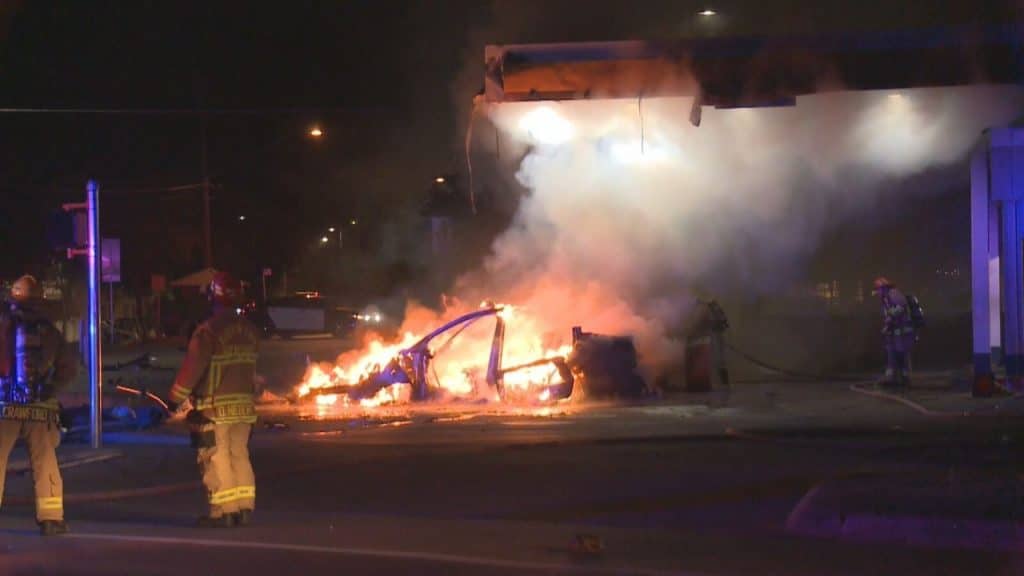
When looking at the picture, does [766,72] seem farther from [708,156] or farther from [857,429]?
[708,156]

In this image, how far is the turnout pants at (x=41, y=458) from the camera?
7.90 m

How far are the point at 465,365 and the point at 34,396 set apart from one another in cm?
1057

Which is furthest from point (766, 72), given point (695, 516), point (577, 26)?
point (577, 26)

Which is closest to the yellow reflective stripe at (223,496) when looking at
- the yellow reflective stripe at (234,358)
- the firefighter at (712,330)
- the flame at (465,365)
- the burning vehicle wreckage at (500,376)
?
the yellow reflective stripe at (234,358)

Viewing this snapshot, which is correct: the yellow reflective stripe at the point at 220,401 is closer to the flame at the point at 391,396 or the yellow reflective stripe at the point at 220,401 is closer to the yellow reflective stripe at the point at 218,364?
the yellow reflective stripe at the point at 218,364

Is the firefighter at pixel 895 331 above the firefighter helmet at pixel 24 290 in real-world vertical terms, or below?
below

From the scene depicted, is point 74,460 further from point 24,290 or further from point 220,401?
point 220,401

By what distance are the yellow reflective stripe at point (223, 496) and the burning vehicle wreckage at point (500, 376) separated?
9.21 meters

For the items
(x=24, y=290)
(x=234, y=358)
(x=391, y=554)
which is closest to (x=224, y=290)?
(x=234, y=358)

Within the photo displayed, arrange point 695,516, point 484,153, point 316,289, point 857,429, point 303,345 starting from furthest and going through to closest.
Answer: point 316,289, point 303,345, point 484,153, point 857,429, point 695,516

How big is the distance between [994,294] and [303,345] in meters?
24.9

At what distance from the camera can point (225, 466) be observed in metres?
8.01

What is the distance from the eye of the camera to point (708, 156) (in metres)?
19.7

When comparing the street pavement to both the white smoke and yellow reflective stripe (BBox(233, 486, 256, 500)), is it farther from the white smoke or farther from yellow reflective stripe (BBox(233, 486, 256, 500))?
the white smoke
